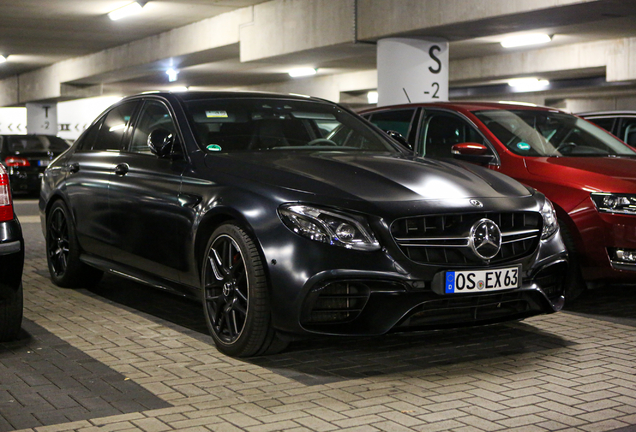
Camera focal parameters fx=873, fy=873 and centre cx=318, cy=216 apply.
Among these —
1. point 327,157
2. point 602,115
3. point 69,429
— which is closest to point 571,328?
point 327,157

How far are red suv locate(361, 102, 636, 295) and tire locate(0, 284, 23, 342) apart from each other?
2989mm

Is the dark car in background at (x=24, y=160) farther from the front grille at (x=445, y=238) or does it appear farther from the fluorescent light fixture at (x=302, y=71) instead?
the front grille at (x=445, y=238)

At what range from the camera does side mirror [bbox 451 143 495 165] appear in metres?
7.14

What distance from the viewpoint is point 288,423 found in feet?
12.7

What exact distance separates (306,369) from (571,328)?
2144mm

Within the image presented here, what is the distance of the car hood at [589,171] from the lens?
6367 mm

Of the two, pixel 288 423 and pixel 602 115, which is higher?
pixel 602 115

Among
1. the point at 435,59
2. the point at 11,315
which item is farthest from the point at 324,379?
the point at 435,59

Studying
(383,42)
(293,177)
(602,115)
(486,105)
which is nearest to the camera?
(293,177)

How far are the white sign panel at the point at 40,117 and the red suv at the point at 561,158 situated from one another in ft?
108

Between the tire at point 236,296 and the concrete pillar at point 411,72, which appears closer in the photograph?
the tire at point 236,296

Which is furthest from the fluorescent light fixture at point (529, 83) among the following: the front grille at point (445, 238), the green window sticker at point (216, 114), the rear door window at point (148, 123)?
the front grille at point (445, 238)

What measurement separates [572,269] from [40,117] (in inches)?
1423

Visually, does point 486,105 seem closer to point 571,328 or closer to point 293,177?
point 571,328
